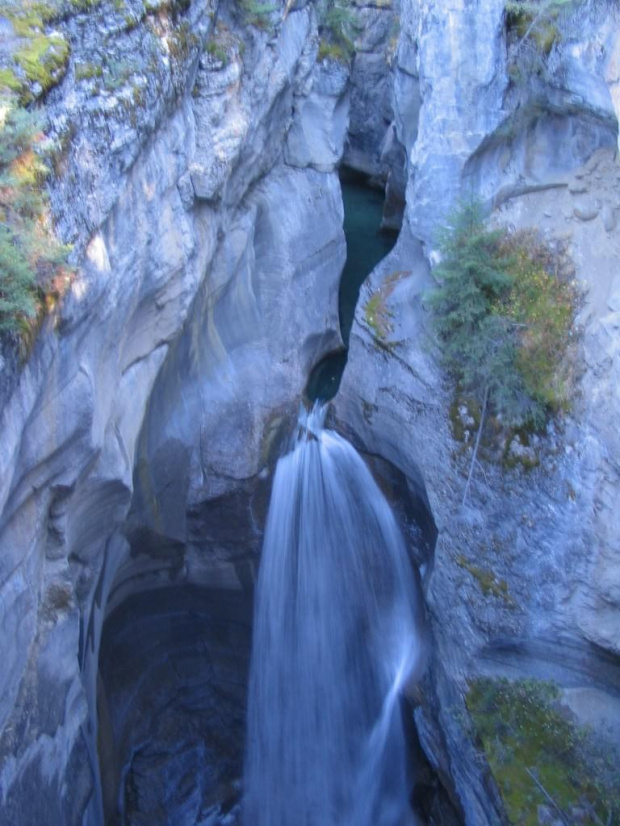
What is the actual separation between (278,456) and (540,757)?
4.97 m

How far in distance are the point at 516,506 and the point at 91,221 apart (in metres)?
5.05

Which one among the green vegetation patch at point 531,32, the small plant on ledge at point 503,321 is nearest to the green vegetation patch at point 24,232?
the small plant on ledge at point 503,321

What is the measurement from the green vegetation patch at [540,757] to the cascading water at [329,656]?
1.77 meters

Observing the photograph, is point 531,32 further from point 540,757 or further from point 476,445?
point 540,757

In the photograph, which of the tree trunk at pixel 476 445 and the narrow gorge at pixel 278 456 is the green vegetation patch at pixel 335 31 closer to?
the narrow gorge at pixel 278 456

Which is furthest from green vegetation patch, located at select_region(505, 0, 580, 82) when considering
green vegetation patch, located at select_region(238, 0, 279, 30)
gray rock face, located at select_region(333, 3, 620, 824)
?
green vegetation patch, located at select_region(238, 0, 279, 30)

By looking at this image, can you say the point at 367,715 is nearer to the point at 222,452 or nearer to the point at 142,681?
the point at 142,681

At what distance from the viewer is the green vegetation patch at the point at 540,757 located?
705cm

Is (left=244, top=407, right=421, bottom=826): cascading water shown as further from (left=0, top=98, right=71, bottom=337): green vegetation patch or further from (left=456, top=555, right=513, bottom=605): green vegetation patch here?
(left=0, top=98, right=71, bottom=337): green vegetation patch

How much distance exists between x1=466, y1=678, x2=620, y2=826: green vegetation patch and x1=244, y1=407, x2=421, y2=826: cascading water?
5.81 feet

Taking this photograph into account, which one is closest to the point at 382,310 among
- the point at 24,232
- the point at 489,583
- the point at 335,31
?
the point at 489,583

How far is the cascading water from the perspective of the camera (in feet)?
31.5

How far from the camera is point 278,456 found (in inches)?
416

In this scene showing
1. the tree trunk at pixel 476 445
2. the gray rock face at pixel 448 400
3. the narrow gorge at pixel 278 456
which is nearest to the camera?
the narrow gorge at pixel 278 456
